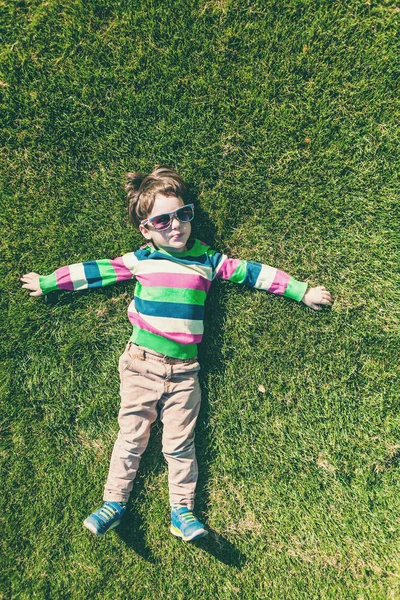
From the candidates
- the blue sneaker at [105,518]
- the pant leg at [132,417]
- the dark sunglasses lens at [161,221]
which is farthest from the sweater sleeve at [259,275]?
the blue sneaker at [105,518]

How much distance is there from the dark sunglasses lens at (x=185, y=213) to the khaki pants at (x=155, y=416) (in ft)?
3.45

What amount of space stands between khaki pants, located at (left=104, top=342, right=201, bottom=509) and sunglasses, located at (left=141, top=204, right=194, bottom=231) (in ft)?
3.16

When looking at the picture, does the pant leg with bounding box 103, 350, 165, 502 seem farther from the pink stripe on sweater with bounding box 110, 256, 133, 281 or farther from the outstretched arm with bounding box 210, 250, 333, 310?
the outstretched arm with bounding box 210, 250, 333, 310

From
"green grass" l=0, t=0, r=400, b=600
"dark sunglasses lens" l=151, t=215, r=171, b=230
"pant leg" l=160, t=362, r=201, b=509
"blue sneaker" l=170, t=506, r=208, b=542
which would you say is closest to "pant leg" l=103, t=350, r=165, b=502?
"pant leg" l=160, t=362, r=201, b=509

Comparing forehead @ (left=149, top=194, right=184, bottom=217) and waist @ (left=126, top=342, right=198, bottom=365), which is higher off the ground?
forehead @ (left=149, top=194, right=184, bottom=217)

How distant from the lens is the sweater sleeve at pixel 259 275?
3408 millimetres

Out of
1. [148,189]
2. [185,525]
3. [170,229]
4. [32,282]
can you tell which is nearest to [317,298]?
[170,229]

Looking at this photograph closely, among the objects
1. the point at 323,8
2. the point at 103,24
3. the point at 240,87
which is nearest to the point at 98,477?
the point at 240,87

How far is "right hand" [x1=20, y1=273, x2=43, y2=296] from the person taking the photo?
351 cm

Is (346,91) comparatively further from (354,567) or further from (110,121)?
(354,567)

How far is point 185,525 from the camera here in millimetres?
3244

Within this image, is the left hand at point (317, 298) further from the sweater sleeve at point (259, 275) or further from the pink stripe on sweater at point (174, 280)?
the pink stripe on sweater at point (174, 280)

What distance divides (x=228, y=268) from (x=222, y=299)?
288 mm

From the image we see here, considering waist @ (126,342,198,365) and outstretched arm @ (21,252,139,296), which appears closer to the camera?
waist @ (126,342,198,365)
